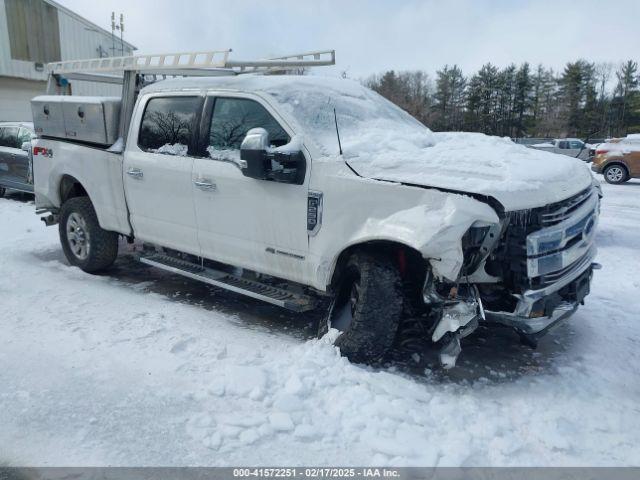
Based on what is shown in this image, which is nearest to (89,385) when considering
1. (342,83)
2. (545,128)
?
(342,83)

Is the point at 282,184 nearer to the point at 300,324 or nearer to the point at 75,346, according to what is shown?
the point at 300,324

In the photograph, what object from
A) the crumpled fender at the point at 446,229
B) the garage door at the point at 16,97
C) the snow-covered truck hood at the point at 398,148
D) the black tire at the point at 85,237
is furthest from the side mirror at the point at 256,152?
the garage door at the point at 16,97

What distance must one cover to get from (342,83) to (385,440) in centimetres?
322

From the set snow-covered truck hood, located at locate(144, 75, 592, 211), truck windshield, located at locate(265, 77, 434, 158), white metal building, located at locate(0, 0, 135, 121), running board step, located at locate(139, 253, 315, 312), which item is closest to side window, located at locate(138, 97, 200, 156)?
snow-covered truck hood, located at locate(144, 75, 592, 211)

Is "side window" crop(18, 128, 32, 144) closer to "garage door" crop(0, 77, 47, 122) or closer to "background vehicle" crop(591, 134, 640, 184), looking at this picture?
"garage door" crop(0, 77, 47, 122)

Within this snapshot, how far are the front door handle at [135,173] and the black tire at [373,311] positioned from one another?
2.48 meters

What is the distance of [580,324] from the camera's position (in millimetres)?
4633

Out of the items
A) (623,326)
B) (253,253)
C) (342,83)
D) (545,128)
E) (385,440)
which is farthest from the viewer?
(545,128)

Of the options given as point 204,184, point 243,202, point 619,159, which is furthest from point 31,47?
point 243,202

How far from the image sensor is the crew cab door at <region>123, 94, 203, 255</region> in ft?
15.4

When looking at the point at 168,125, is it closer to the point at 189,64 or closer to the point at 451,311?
the point at 189,64

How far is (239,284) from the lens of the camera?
14.6ft

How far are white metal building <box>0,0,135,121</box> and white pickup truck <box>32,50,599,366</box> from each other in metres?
17.5

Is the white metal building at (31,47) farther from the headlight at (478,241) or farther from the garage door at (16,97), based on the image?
the headlight at (478,241)
